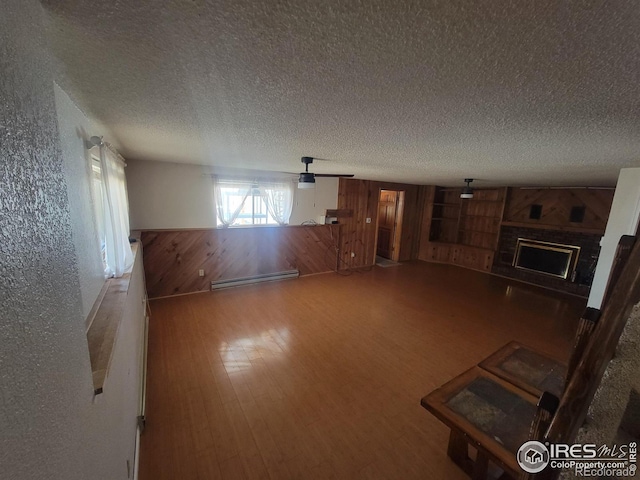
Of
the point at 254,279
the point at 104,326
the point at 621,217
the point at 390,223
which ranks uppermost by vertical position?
the point at 621,217

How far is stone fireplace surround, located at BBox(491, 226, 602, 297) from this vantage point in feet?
15.6

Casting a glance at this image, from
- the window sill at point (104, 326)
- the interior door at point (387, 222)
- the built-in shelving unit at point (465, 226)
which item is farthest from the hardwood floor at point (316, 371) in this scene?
the interior door at point (387, 222)

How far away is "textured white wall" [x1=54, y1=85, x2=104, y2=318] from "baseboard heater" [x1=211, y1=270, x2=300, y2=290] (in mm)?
2854

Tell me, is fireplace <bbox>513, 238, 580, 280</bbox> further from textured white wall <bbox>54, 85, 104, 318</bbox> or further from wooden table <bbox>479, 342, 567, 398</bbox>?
textured white wall <bbox>54, 85, 104, 318</bbox>

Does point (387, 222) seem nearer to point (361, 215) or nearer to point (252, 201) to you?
point (361, 215)

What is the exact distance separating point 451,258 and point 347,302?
4.03 meters

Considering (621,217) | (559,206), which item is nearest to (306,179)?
(621,217)

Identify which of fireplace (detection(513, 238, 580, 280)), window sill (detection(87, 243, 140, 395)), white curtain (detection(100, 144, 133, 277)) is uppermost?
white curtain (detection(100, 144, 133, 277))

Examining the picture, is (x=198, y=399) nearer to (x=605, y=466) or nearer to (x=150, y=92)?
(x=150, y=92)

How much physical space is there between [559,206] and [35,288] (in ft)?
23.5

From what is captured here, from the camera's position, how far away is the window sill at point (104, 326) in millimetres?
910

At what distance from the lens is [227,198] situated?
4441 millimetres

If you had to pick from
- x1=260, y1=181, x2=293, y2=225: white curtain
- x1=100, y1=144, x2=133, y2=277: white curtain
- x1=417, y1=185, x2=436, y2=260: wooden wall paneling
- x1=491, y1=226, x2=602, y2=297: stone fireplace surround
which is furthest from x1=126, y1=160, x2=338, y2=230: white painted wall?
x1=491, y1=226, x2=602, y2=297: stone fireplace surround

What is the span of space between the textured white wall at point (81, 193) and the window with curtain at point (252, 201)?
8.95ft
